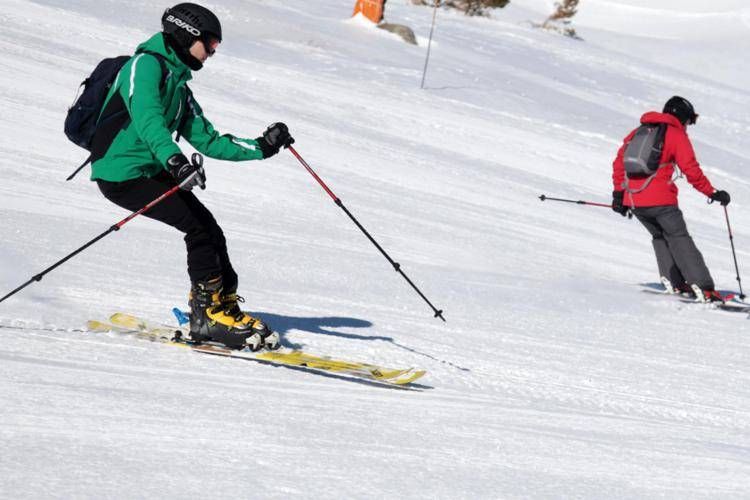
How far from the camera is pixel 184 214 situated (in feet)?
17.5

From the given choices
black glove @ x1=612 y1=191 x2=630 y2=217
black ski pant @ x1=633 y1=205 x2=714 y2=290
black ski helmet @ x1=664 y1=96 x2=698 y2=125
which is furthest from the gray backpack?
black ski pant @ x1=633 y1=205 x2=714 y2=290

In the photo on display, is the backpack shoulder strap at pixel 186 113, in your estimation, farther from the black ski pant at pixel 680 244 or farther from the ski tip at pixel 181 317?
the black ski pant at pixel 680 244

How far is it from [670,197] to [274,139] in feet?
17.1

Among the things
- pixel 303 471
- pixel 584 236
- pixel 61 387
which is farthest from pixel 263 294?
pixel 584 236

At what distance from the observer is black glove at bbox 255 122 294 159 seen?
5.62 metres

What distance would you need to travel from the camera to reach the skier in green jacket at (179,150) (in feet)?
16.2

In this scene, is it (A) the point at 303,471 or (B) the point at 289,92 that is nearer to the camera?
(A) the point at 303,471

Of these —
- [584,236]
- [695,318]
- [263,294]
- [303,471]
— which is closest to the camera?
[303,471]

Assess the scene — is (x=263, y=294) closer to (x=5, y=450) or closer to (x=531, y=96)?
(x=5, y=450)

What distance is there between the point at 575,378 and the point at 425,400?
5.23ft

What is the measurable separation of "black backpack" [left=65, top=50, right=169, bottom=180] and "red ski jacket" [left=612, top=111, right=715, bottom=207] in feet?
18.2

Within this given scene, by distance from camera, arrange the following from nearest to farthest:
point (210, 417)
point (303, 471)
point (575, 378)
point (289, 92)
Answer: point (303, 471) → point (210, 417) → point (575, 378) → point (289, 92)

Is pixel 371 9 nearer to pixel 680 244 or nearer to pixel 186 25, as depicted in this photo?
pixel 680 244

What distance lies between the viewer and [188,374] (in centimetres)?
475
